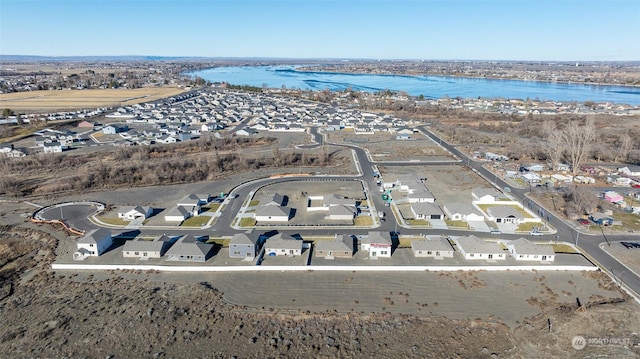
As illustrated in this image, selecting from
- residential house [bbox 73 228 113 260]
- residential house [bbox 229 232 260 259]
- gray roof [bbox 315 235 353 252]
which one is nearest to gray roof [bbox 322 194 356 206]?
gray roof [bbox 315 235 353 252]

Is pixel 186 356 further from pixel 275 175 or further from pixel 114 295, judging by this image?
pixel 275 175

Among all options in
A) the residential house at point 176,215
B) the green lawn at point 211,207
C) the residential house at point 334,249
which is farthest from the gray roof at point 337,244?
the residential house at point 176,215

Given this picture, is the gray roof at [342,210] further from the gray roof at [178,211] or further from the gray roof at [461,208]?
the gray roof at [178,211]

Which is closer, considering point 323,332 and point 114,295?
point 323,332

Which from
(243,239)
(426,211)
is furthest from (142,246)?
(426,211)

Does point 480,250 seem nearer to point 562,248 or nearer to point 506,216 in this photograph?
point 562,248

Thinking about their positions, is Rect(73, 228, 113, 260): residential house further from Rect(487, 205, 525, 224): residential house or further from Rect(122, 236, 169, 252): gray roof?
Rect(487, 205, 525, 224): residential house

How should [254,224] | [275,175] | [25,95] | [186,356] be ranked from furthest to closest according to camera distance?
[25,95], [275,175], [254,224], [186,356]

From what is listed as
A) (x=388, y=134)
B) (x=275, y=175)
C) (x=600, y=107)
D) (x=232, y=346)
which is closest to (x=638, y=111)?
(x=600, y=107)
